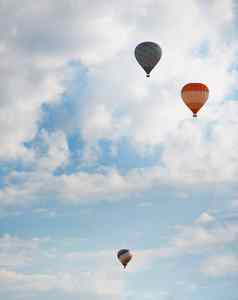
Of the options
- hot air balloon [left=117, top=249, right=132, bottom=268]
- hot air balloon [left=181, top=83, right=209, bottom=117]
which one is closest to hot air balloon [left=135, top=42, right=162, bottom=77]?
hot air balloon [left=181, top=83, right=209, bottom=117]

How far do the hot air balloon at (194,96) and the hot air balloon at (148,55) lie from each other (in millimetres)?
6379

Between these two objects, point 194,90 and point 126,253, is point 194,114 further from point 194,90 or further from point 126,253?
point 126,253

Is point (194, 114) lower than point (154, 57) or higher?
lower

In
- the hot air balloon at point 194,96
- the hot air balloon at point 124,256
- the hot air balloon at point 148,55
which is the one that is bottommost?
the hot air balloon at point 124,256

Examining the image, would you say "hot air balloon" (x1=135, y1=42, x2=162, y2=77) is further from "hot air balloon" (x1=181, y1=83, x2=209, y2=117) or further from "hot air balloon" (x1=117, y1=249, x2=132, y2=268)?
"hot air balloon" (x1=117, y1=249, x2=132, y2=268)

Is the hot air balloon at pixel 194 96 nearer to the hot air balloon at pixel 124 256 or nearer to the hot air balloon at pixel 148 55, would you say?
the hot air balloon at pixel 148 55

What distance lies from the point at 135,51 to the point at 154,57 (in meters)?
3.08

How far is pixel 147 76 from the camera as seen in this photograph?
A: 88625 millimetres

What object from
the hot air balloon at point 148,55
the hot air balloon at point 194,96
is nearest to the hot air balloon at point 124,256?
the hot air balloon at point 194,96

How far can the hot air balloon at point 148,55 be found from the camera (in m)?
90.1

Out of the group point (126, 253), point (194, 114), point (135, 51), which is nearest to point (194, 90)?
point (194, 114)

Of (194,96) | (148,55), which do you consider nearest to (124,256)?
(194,96)

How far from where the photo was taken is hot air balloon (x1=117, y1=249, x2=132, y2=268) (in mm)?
118469

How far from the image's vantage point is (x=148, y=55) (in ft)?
297
